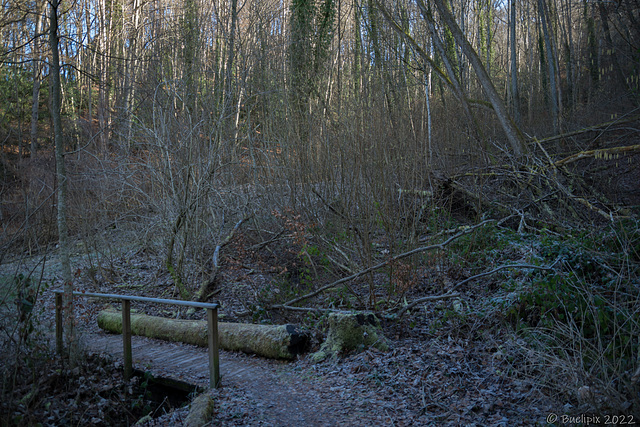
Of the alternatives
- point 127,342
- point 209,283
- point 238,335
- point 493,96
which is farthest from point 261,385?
point 493,96

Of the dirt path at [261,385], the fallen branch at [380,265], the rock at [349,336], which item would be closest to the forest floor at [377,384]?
the dirt path at [261,385]

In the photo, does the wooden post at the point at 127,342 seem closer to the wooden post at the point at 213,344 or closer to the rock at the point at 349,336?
the wooden post at the point at 213,344

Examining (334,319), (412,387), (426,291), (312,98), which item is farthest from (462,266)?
(312,98)

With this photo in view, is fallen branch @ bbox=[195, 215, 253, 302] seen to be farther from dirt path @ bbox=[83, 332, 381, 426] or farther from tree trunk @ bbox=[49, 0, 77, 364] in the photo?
tree trunk @ bbox=[49, 0, 77, 364]

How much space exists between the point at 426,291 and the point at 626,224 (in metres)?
2.79

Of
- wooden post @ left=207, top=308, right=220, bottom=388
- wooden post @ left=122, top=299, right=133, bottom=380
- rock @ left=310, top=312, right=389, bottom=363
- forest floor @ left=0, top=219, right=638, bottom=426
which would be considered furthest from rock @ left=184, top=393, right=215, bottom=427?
wooden post @ left=122, top=299, right=133, bottom=380

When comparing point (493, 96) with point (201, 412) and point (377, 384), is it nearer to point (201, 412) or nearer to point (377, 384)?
point (377, 384)

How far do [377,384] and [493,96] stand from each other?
7.28m

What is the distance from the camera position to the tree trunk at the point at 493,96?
913 centimetres

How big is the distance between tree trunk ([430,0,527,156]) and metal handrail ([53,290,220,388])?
280 inches

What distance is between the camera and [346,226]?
7.17 metres

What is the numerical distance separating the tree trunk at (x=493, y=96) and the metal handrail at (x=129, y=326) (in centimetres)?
712

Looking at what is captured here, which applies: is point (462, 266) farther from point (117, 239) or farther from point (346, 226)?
point (117, 239)

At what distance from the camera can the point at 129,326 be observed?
5547 mm
